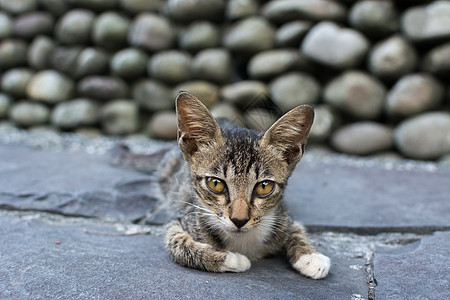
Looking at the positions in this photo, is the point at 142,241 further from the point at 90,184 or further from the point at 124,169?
the point at 124,169

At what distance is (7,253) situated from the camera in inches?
77.1

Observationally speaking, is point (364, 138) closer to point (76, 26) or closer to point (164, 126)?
point (164, 126)

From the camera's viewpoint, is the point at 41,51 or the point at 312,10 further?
the point at 41,51

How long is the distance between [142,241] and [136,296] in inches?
31.6

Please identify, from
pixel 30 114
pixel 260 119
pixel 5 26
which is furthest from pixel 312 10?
pixel 5 26

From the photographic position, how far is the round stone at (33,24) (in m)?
6.87

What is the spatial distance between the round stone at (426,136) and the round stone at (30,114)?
5736mm

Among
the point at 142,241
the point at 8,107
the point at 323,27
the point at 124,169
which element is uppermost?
the point at 323,27

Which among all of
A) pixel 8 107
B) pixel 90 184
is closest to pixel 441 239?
pixel 90 184

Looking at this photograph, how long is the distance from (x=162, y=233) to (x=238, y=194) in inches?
26.6

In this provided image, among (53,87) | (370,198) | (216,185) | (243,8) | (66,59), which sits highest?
(243,8)

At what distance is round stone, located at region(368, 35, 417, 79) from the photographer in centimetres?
486

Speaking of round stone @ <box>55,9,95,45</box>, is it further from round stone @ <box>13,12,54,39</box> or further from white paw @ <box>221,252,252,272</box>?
white paw @ <box>221,252,252,272</box>

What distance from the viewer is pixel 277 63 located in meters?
5.46
